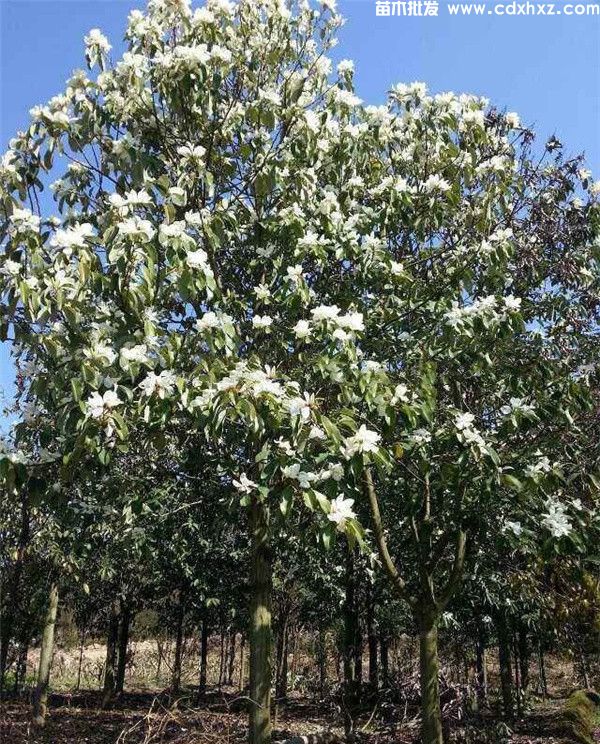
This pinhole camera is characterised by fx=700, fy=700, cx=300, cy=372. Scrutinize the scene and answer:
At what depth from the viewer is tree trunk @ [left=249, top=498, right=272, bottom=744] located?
6.01 metres

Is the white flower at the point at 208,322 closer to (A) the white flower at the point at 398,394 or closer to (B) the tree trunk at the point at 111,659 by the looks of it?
(A) the white flower at the point at 398,394

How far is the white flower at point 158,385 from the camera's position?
4.37m

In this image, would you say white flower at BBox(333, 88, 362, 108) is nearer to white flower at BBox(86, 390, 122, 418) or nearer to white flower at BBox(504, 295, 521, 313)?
white flower at BBox(504, 295, 521, 313)

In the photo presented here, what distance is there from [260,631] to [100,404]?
3094 mm

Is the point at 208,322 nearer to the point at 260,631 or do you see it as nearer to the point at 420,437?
the point at 420,437

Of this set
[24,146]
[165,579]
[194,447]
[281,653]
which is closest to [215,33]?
[24,146]

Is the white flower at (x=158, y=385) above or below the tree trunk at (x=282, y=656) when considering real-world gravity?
above

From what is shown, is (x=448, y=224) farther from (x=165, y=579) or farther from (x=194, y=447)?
(x=165, y=579)

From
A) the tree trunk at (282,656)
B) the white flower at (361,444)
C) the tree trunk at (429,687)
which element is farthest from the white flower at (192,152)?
the tree trunk at (282,656)

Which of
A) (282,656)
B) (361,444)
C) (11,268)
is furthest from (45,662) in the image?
(361,444)

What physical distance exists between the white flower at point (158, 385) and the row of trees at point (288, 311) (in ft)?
0.22

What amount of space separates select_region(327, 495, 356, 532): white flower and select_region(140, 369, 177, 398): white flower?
125cm

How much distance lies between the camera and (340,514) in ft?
13.3

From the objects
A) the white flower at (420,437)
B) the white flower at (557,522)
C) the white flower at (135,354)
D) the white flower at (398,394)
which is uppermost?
the white flower at (135,354)
